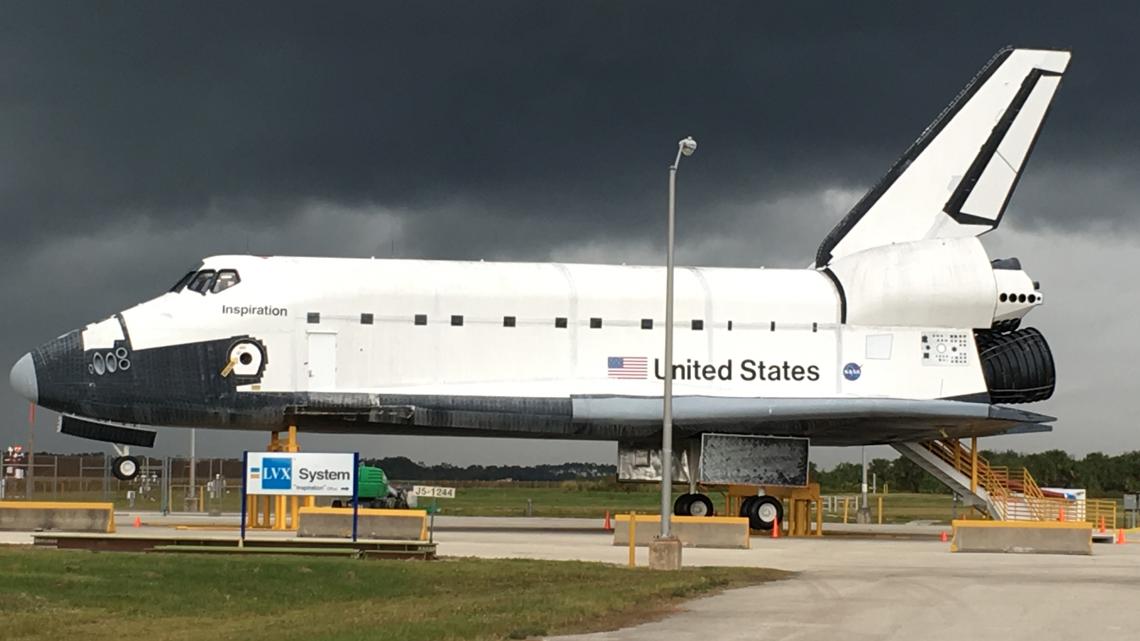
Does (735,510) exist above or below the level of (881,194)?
below

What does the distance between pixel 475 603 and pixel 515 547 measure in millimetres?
10802

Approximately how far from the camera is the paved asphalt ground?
14.2 m

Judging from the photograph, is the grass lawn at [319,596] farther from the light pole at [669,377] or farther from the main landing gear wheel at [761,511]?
the main landing gear wheel at [761,511]

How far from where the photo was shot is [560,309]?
33.4 meters

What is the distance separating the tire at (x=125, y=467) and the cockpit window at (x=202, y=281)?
14.8 ft

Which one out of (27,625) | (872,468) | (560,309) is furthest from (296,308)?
(872,468)

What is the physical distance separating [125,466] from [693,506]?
13552 mm

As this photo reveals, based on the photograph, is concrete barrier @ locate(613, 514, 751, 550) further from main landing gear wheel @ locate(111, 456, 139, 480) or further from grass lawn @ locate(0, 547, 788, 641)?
main landing gear wheel @ locate(111, 456, 139, 480)

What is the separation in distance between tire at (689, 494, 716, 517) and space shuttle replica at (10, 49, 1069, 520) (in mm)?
1031

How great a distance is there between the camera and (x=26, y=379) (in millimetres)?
32562

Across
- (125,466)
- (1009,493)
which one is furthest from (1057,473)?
(125,466)

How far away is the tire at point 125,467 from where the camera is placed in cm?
3362

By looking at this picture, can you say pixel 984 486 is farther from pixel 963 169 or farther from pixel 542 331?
pixel 542 331

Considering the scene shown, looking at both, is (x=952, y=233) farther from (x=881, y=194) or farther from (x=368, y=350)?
(x=368, y=350)
